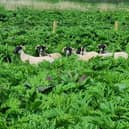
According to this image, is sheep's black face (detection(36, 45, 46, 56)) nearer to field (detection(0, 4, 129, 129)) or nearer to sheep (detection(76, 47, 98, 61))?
sheep (detection(76, 47, 98, 61))

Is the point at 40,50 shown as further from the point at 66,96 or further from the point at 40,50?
the point at 66,96

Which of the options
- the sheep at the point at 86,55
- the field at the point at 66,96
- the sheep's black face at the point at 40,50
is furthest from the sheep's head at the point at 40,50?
the field at the point at 66,96

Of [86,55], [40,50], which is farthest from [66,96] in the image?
[40,50]

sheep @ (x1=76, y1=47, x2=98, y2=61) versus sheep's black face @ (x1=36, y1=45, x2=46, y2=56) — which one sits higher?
sheep @ (x1=76, y1=47, x2=98, y2=61)

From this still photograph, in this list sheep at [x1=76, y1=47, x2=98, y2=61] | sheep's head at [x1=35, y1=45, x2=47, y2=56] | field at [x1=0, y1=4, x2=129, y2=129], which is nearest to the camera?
field at [x1=0, y1=4, x2=129, y2=129]

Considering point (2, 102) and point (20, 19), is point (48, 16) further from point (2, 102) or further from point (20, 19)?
point (2, 102)

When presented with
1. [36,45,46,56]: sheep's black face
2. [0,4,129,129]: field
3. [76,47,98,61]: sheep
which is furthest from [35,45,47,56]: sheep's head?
[0,4,129,129]: field

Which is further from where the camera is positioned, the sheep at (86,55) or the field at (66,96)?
the sheep at (86,55)

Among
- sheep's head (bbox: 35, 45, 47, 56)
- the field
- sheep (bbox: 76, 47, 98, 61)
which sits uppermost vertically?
the field

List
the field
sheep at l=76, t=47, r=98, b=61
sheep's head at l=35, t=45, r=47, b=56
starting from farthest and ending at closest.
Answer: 1. sheep's head at l=35, t=45, r=47, b=56
2. sheep at l=76, t=47, r=98, b=61
3. the field

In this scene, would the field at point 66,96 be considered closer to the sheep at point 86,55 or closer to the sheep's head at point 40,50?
the sheep at point 86,55

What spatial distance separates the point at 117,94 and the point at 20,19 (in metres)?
22.1

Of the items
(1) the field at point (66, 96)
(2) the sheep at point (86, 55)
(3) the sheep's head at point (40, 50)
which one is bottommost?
(3) the sheep's head at point (40, 50)

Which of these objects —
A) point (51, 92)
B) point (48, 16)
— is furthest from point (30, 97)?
point (48, 16)
